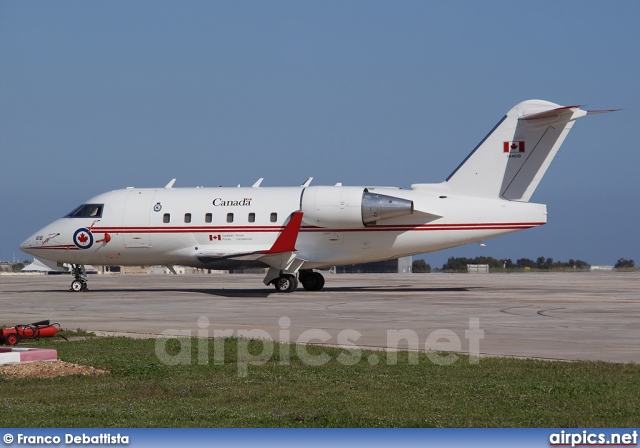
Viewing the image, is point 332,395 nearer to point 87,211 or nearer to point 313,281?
point 313,281

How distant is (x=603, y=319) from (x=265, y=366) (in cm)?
1057

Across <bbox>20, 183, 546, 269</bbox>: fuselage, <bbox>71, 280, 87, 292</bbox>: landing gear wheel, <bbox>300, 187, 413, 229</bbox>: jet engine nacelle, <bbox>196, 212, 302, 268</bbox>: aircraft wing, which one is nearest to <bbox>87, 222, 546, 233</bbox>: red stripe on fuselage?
<bbox>20, 183, 546, 269</bbox>: fuselage

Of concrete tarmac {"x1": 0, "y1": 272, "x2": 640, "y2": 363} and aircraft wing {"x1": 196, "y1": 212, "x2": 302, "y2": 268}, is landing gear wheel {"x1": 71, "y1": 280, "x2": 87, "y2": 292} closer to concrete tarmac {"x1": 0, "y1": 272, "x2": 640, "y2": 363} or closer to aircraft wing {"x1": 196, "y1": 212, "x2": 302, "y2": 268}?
concrete tarmac {"x1": 0, "y1": 272, "x2": 640, "y2": 363}

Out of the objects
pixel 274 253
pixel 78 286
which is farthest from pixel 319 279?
pixel 78 286

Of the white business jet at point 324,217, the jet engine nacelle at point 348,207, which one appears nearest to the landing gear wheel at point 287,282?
the white business jet at point 324,217

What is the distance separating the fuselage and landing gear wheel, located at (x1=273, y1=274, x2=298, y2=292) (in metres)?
0.91

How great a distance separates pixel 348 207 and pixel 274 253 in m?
3.15

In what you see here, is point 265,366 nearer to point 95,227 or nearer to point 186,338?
point 186,338

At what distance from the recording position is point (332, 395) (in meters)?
9.79

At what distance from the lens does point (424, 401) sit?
938 cm

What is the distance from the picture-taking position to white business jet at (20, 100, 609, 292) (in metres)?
31.2

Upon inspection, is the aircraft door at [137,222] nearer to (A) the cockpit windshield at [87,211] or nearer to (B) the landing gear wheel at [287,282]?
(A) the cockpit windshield at [87,211]

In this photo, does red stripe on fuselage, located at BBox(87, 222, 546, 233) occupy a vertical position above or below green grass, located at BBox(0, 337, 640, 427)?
above

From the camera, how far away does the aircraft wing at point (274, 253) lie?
30.7 m
